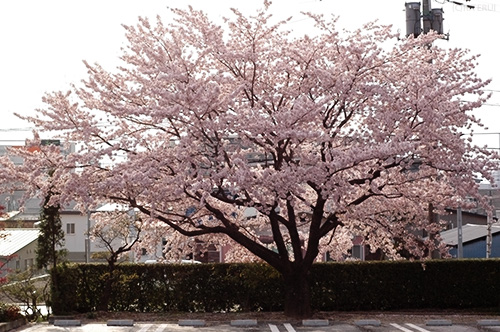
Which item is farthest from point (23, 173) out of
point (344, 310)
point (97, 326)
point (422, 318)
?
point (422, 318)

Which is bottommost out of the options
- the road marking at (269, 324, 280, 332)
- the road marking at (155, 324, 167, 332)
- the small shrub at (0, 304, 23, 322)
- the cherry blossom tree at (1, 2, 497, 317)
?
the road marking at (155, 324, 167, 332)

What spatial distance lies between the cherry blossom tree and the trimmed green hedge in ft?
5.41

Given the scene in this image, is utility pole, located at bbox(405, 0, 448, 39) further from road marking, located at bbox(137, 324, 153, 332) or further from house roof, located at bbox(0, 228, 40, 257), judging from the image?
house roof, located at bbox(0, 228, 40, 257)

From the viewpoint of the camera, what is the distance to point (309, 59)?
55.0ft

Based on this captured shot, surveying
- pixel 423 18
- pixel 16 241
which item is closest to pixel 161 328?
pixel 423 18

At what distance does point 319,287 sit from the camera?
19656 mm

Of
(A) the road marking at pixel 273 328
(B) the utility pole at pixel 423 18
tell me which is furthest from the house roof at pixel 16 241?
(B) the utility pole at pixel 423 18

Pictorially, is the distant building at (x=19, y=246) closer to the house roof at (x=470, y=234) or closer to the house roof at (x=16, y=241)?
the house roof at (x=16, y=241)

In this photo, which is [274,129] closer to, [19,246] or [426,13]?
[426,13]

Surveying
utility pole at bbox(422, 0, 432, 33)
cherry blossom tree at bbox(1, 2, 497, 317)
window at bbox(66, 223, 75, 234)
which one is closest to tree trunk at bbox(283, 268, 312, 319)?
cherry blossom tree at bbox(1, 2, 497, 317)

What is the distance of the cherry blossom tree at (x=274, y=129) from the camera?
15539 millimetres

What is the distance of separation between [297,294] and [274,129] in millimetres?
4864

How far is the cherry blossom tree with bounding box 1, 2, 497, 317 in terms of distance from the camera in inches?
612

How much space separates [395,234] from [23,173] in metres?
9.56
